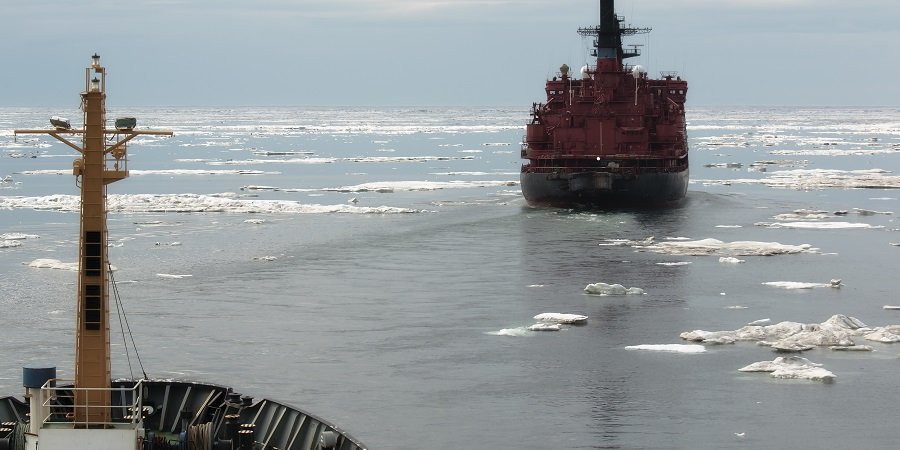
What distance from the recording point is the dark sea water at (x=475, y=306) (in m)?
21.0

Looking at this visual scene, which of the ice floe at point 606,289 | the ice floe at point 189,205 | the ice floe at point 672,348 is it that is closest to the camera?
the ice floe at point 672,348

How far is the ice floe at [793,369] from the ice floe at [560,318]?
5.51 meters

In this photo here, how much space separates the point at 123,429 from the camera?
14.0 metres

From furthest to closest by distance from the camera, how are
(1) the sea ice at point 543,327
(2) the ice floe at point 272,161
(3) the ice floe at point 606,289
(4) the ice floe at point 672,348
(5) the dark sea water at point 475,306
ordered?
(2) the ice floe at point 272,161 → (3) the ice floe at point 606,289 → (1) the sea ice at point 543,327 → (4) the ice floe at point 672,348 → (5) the dark sea water at point 475,306

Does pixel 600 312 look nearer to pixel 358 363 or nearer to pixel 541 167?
pixel 358 363

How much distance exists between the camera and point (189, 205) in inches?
2234

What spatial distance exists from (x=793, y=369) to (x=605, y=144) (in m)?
32.6

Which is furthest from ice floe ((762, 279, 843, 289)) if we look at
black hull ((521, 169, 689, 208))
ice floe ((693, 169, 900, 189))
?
ice floe ((693, 169, 900, 189))

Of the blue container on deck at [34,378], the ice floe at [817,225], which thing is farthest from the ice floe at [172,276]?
the ice floe at [817,225]

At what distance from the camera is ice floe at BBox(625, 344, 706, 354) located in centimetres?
2598

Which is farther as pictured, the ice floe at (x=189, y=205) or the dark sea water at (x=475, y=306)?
the ice floe at (x=189, y=205)

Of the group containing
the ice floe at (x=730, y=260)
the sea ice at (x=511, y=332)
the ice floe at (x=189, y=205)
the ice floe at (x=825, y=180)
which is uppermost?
the ice floe at (x=825, y=180)

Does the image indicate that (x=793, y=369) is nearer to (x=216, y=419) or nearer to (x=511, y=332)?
(x=511, y=332)

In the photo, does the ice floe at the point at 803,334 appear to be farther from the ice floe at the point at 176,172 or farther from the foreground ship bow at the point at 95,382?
the ice floe at the point at 176,172
